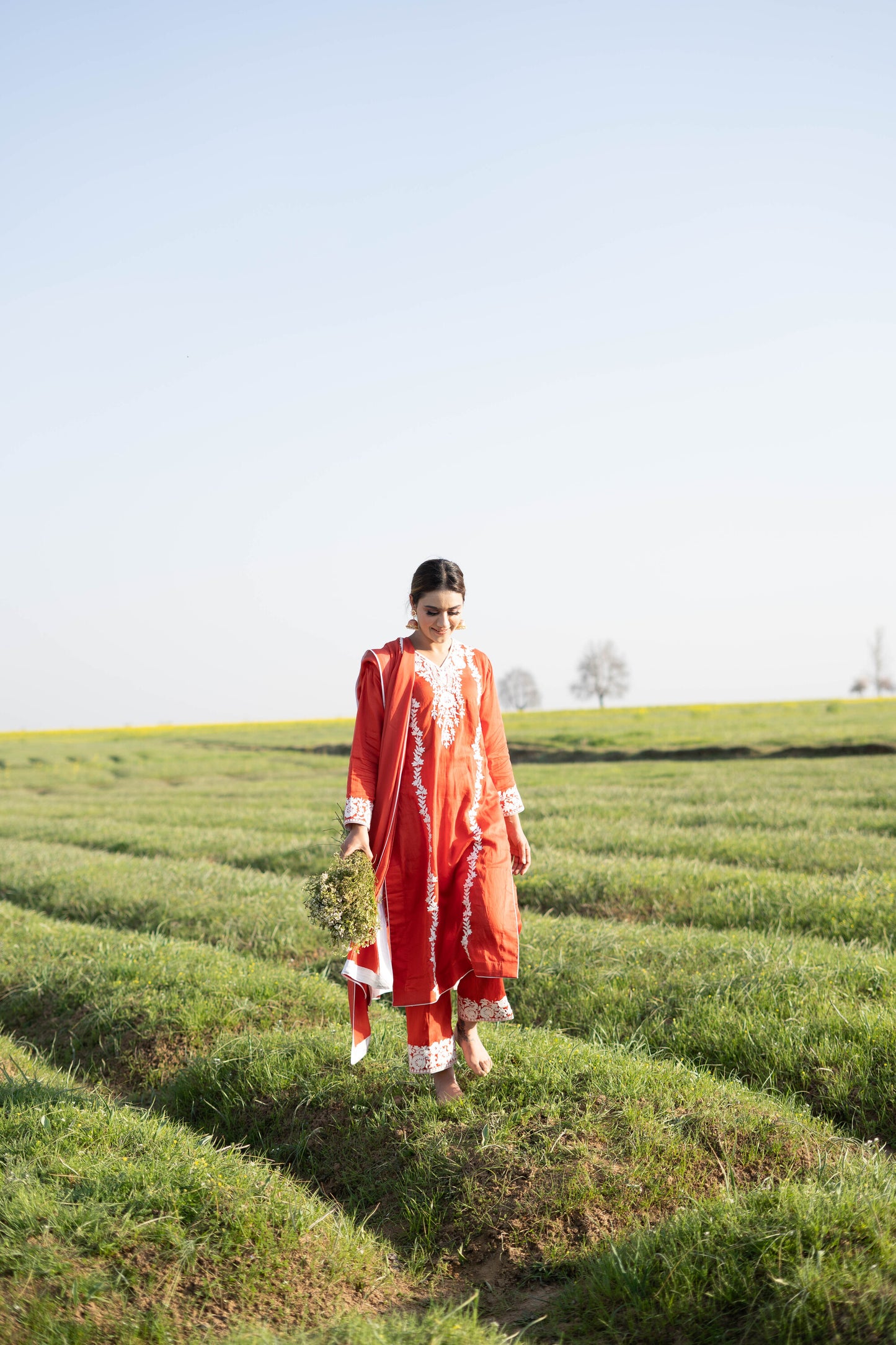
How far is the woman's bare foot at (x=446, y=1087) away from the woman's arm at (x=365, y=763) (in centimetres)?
116

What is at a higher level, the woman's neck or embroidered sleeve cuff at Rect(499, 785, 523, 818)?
the woman's neck

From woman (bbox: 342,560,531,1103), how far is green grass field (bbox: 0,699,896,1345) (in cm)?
46

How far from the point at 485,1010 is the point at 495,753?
4.23ft

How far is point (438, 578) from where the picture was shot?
4629 mm

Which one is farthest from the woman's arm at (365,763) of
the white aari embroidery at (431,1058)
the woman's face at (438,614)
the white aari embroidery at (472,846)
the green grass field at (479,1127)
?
the green grass field at (479,1127)

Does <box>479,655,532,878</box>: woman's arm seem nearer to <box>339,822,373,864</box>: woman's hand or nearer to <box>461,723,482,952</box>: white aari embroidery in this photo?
<box>461,723,482,952</box>: white aari embroidery

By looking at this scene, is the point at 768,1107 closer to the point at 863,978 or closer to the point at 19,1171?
the point at 863,978

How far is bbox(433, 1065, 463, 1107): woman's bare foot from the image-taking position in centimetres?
463

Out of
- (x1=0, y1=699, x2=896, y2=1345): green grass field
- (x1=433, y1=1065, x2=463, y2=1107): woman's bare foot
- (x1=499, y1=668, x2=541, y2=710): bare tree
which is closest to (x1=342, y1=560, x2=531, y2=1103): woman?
(x1=433, y1=1065, x2=463, y2=1107): woman's bare foot

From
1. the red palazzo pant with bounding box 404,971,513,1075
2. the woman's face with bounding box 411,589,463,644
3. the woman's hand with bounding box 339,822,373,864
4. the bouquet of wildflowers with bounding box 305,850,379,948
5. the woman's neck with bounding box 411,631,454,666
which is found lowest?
the red palazzo pant with bounding box 404,971,513,1075

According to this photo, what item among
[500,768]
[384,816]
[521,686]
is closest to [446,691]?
[500,768]

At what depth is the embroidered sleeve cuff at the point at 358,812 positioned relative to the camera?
4605mm

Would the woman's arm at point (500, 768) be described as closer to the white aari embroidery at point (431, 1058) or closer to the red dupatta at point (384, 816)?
the red dupatta at point (384, 816)

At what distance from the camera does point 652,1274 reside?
339 cm
